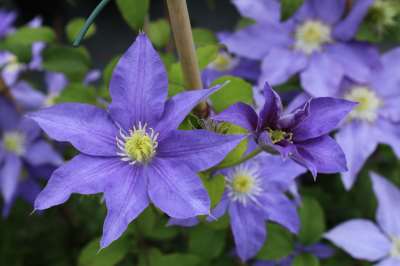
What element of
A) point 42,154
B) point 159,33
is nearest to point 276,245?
point 159,33

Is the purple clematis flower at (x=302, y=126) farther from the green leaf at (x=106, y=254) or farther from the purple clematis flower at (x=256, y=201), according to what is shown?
the green leaf at (x=106, y=254)

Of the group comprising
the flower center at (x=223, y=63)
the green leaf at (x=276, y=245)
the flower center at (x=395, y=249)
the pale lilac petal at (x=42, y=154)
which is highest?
the flower center at (x=223, y=63)

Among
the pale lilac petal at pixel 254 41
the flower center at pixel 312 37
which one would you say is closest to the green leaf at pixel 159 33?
the pale lilac petal at pixel 254 41

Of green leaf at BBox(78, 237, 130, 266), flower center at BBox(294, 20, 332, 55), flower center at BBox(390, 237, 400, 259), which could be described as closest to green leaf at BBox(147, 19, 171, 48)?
flower center at BBox(294, 20, 332, 55)

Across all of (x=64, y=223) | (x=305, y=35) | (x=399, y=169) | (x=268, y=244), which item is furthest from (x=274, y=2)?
(x=64, y=223)

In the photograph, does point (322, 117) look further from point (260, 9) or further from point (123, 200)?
point (260, 9)

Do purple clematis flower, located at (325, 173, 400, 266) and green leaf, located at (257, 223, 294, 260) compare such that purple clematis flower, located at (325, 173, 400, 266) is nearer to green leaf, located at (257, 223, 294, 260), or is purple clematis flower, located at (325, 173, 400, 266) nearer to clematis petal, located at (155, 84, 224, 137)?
green leaf, located at (257, 223, 294, 260)

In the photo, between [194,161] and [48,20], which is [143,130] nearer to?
[194,161]
